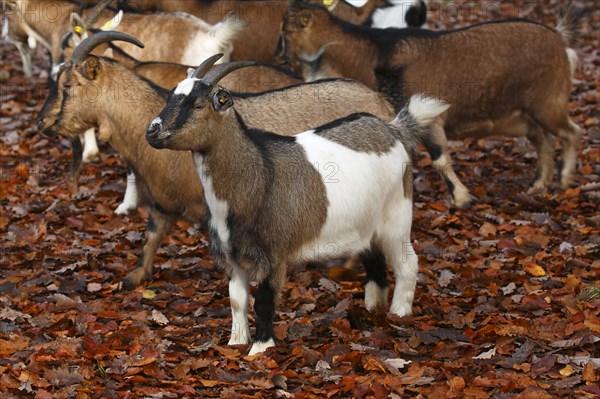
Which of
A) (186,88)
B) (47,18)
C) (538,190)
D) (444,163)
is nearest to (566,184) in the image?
(538,190)

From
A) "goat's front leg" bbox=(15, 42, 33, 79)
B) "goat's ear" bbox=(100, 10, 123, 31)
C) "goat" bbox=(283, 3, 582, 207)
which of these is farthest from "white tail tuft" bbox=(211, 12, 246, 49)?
"goat's front leg" bbox=(15, 42, 33, 79)

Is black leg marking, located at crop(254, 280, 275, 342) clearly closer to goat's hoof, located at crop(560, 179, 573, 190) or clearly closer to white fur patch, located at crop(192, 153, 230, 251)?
white fur patch, located at crop(192, 153, 230, 251)

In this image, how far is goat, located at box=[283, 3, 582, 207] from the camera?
8891 mm

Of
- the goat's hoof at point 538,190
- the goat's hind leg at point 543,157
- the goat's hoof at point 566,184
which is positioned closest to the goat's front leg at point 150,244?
the goat's hoof at point 538,190

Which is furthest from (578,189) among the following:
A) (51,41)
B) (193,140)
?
(51,41)

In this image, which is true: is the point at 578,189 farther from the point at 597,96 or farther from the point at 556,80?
the point at 597,96

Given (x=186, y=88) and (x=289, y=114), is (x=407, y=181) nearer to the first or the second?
(x=289, y=114)

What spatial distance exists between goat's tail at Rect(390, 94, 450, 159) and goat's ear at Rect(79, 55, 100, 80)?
220 centimetres

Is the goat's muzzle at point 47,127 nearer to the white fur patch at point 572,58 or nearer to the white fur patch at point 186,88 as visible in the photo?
the white fur patch at point 186,88

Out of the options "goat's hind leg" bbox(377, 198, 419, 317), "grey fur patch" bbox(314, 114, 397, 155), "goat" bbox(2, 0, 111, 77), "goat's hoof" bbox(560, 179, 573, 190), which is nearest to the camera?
"grey fur patch" bbox(314, 114, 397, 155)

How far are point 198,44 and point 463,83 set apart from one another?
2469 mm

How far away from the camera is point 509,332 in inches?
226

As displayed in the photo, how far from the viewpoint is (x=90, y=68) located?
23.2ft

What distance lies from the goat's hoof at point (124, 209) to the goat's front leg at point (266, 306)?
3.37 metres
